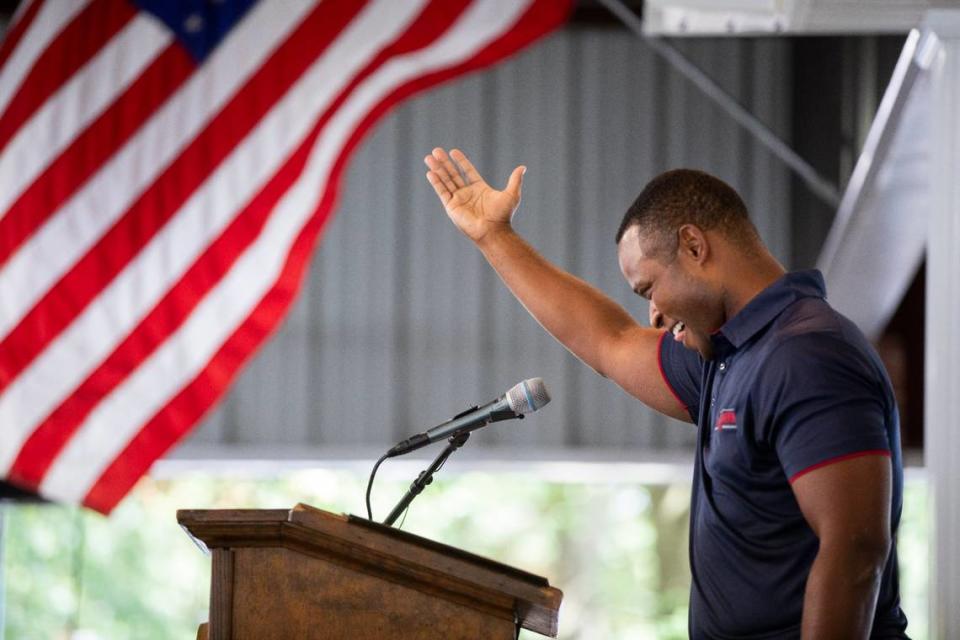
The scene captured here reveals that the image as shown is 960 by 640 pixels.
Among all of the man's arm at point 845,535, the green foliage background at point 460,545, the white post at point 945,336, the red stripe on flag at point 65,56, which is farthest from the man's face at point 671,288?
the green foliage background at point 460,545

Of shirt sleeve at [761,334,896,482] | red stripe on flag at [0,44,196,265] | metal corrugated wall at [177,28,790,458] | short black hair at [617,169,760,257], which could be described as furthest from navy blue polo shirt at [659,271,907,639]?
metal corrugated wall at [177,28,790,458]

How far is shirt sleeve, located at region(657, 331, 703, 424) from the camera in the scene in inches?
77.4

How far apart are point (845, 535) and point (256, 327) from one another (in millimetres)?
2984

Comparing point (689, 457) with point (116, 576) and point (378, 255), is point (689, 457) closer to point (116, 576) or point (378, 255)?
point (378, 255)

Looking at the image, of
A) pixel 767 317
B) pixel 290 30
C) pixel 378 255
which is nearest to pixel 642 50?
pixel 378 255

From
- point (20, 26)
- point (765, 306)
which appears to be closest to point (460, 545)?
point (20, 26)

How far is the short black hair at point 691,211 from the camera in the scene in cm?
172

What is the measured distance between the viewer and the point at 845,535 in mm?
1467

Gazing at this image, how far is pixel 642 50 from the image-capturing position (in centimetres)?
528

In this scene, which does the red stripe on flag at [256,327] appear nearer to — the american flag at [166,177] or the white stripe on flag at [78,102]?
the american flag at [166,177]

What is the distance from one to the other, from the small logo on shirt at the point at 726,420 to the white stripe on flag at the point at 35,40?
10.0 ft

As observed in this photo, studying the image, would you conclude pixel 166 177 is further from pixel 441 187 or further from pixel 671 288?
pixel 671 288

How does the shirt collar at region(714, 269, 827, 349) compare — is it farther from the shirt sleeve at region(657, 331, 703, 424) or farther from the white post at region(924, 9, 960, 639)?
the white post at region(924, 9, 960, 639)

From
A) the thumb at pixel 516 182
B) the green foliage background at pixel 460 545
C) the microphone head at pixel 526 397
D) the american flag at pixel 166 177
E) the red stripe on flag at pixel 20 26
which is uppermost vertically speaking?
the red stripe on flag at pixel 20 26
